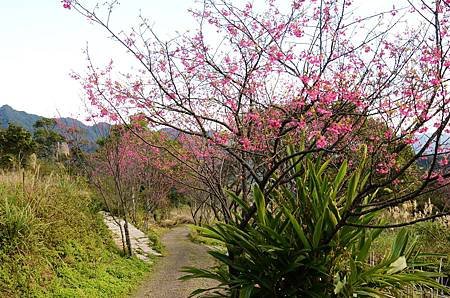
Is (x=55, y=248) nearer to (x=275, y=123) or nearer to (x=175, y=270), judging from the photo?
(x=175, y=270)

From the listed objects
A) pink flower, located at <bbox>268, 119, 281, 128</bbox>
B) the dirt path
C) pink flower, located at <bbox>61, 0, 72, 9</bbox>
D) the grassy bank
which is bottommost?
the dirt path

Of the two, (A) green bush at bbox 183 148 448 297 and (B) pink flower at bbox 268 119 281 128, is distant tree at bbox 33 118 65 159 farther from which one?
(A) green bush at bbox 183 148 448 297

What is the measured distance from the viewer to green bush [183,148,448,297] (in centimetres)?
352

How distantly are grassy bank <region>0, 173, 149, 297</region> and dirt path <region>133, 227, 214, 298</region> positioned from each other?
1.02 feet

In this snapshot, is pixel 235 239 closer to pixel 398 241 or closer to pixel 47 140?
pixel 398 241

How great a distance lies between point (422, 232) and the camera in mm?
8727

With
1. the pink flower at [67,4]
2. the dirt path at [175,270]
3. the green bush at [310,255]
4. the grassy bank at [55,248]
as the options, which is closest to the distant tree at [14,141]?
the dirt path at [175,270]

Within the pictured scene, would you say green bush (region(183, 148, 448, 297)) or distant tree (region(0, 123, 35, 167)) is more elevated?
Answer: distant tree (region(0, 123, 35, 167))

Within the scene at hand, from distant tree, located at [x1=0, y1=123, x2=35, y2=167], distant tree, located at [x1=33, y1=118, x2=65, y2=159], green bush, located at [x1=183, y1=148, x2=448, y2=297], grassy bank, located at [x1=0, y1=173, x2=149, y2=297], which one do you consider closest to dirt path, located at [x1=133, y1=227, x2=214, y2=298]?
grassy bank, located at [x1=0, y1=173, x2=149, y2=297]

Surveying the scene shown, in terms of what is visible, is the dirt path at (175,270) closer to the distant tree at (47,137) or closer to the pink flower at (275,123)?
the pink flower at (275,123)

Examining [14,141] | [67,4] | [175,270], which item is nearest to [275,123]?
[67,4]

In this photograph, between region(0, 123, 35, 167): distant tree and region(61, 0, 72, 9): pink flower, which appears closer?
region(61, 0, 72, 9): pink flower

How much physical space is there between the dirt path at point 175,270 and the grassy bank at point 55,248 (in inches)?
12.2

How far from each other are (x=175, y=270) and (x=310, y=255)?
5731mm
